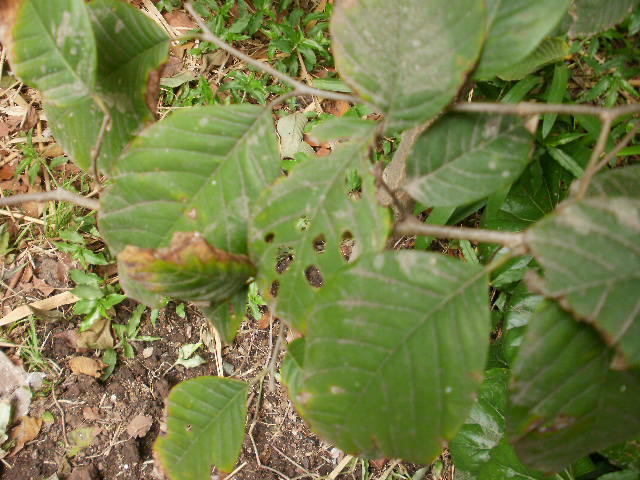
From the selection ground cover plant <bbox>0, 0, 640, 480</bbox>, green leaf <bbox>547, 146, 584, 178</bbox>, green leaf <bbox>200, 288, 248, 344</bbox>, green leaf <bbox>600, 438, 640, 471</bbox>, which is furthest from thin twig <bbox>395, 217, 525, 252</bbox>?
green leaf <bbox>547, 146, 584, 178</bbox>

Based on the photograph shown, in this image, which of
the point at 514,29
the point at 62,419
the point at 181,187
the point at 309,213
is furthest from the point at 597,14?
the point at 62,419

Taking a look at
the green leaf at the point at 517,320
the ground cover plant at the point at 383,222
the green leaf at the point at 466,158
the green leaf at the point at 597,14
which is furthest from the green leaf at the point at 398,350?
the green leaf at the point at 517,320

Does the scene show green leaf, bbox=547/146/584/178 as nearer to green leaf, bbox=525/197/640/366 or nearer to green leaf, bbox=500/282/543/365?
green leaf, bbox=500/282/543/365

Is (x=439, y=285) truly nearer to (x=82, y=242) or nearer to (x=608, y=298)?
(x=608, y=298)

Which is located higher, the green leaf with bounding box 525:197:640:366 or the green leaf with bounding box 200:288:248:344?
the green leaf with bounding box 525:197:640:366

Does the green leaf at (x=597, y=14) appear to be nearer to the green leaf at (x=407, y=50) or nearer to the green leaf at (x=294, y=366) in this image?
the green leaf at (x=407, y=50)

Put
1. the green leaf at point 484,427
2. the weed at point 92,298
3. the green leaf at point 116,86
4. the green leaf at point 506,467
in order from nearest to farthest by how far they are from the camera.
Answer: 1. the green leaf at point 116,86
2. the green leaf at point 506,467
3. the green leaf at point 484,427
4. the weed at point 92,298

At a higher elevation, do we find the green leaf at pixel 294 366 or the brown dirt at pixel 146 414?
the green leaf at pixel 294 366
